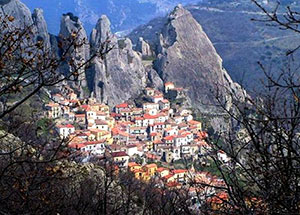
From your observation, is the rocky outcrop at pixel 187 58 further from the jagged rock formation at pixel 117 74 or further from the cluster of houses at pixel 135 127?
the cluster of houses at pixel 135 127

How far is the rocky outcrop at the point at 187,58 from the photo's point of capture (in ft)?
142

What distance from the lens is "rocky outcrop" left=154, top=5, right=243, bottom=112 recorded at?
43250 mm

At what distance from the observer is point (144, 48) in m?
47.0

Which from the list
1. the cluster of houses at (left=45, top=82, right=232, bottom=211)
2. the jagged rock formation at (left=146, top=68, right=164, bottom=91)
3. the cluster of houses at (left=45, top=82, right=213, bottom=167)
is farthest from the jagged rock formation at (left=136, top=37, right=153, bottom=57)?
the cluster of houses at (left=45, top=82, right=213, bottom=167)

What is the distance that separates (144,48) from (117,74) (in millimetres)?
6896

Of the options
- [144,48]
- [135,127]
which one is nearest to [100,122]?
[135,127]

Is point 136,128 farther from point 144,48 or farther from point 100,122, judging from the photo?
point 144,48

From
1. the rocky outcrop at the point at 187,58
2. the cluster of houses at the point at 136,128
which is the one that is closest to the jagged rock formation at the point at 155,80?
the rocky outcrop at the point at 187,58

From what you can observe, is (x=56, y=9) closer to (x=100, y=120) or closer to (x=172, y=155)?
(x=100, y=120)

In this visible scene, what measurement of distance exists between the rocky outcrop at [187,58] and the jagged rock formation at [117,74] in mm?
2700

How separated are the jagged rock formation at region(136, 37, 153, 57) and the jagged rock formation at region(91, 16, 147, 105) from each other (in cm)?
353

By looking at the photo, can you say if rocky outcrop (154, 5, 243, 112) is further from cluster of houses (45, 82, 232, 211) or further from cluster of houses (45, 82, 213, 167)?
cluster of houses (45, 82, 213, 167)

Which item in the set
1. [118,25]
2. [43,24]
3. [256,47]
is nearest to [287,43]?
[256,47]

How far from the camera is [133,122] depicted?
120 ft
